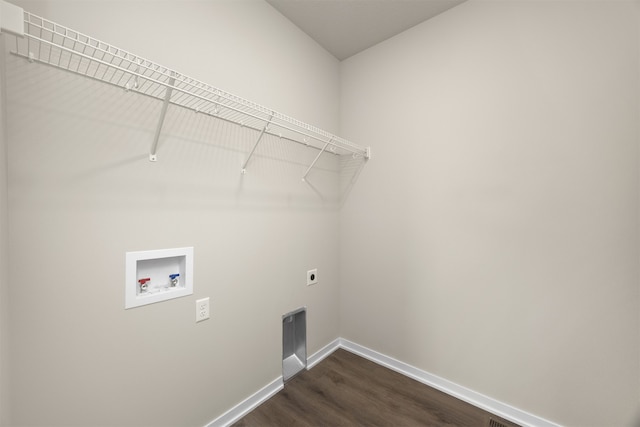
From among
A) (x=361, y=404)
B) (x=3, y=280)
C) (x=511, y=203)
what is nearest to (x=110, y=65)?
(x=3, y=280)

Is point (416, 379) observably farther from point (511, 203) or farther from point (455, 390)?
point (511, 203)

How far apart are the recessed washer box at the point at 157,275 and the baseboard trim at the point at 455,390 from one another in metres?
1.59

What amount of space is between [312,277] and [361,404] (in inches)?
35.3

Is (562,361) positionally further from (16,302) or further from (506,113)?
(16,302)

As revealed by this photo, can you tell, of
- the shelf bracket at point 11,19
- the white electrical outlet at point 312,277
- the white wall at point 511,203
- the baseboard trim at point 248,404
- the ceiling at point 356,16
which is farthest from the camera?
the white electrical outlet at point 312,277

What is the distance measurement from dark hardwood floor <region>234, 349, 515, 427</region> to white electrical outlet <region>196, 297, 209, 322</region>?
0.70 meters

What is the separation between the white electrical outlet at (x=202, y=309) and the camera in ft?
4.52

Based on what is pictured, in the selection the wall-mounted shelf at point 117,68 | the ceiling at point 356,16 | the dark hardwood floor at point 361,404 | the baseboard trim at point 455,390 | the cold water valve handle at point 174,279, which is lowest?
the dark hardwood floor at point 361,404

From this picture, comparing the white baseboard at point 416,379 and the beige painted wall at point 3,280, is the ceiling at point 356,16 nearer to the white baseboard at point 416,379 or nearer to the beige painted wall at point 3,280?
the beige painted wall at point 3,280

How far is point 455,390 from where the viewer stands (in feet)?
5.73

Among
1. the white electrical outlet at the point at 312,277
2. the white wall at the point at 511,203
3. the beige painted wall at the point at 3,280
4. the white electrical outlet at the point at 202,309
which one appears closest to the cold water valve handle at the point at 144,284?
the white electrical outlet at the point at 202,309

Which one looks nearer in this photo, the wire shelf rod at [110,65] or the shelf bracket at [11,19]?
the shelf bracket at [11,19]

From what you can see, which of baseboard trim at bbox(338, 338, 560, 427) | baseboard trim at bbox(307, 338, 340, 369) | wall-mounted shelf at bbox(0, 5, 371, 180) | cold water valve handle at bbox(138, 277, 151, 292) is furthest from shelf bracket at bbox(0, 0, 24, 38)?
baseboard trim at bbox(338, 338, 560, 427)

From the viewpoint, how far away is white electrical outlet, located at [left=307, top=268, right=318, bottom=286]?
80.6 inches
